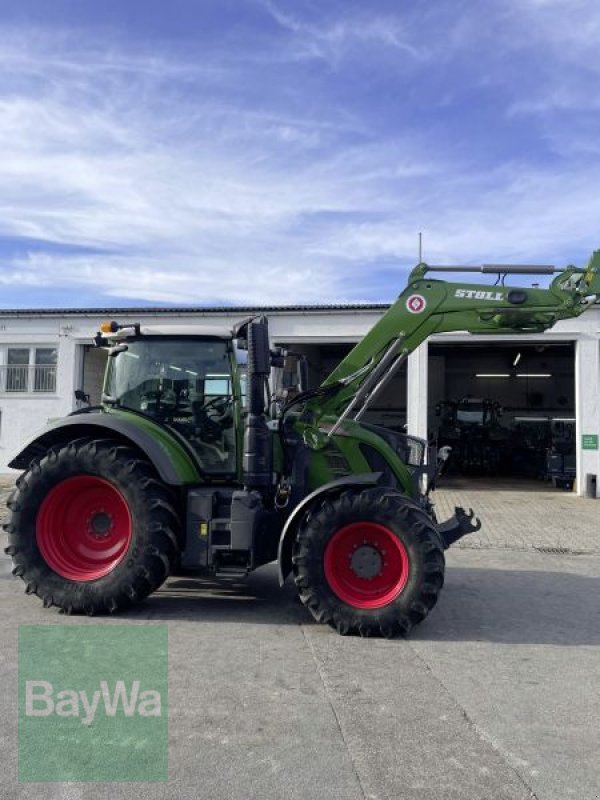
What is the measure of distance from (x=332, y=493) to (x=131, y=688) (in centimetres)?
220

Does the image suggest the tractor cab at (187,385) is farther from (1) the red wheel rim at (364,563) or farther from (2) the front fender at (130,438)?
(1) the red wheel rim at (364,563)

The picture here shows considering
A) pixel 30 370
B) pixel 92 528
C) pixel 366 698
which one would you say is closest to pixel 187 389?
pixel 92 528

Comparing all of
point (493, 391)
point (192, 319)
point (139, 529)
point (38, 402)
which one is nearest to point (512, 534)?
point (139, 529)

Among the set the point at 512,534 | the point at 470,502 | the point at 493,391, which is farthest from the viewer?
the point at 493,391

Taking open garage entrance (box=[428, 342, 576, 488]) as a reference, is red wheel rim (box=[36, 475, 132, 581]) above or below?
below

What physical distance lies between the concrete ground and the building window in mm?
11504

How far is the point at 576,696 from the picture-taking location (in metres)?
4.15

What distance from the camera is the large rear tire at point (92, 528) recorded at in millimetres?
5473

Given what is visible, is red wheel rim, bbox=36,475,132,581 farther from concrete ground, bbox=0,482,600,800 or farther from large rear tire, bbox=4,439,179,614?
concrete ground, bbox=0,482,600,800

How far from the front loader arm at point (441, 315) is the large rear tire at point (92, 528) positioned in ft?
5.63

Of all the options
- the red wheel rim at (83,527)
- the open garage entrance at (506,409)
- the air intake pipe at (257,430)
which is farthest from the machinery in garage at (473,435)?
the red wheel rim at (83,527)

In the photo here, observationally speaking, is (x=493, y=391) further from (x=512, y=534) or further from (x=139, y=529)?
(x=139, y=529)

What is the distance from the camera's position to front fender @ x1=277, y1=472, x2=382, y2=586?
5383 millimetres

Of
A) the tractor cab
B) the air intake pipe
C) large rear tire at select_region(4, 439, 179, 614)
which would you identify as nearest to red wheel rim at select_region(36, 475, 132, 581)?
large rear tire at select_region(4, 439, 179, 614)
